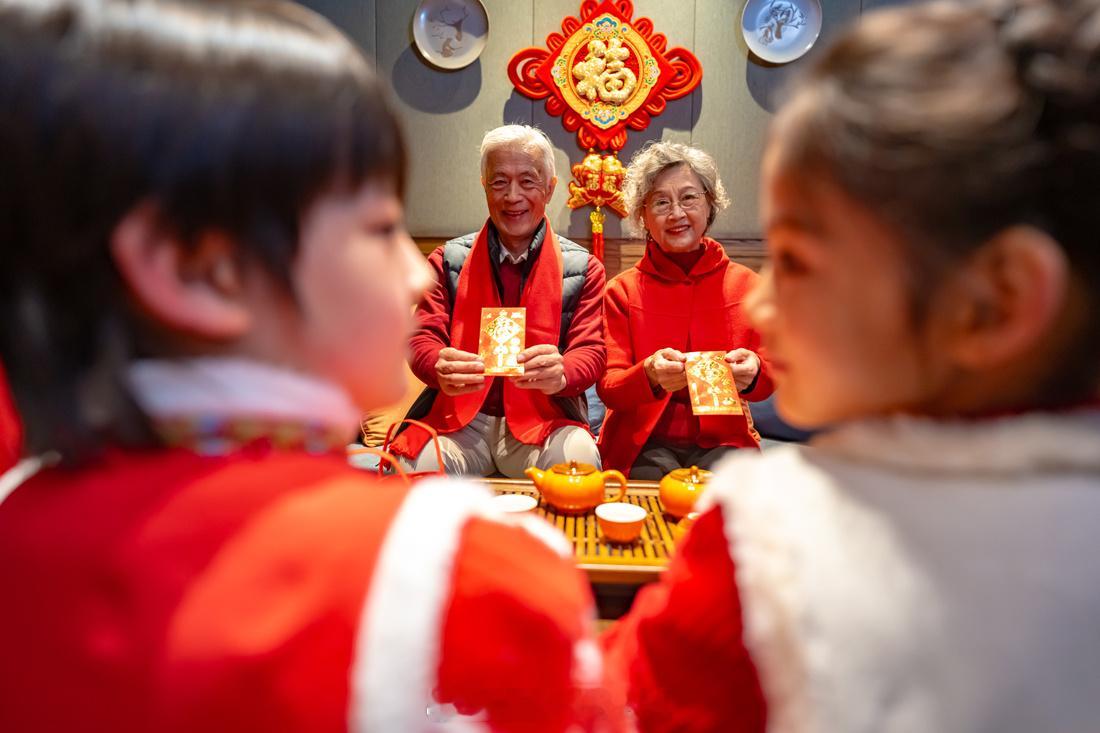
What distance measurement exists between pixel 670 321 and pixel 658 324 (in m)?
0.04

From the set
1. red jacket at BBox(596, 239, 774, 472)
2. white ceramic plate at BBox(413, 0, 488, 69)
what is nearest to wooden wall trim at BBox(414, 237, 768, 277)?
white ceramic plate at BBox(413, 0, 488, 69)

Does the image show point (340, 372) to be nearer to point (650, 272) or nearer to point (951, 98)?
point (951, 98)

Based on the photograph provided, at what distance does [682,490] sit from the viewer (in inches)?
53.7

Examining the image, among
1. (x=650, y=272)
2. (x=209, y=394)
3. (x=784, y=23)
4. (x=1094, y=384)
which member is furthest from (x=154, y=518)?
(x=784, y=23)

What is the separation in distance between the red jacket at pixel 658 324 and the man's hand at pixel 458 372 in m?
0.43

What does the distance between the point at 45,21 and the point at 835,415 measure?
24.5 inches

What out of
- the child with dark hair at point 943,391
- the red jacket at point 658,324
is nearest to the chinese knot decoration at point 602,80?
the red jacket at point 658,324

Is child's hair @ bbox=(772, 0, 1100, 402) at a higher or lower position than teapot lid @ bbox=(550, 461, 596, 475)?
higher

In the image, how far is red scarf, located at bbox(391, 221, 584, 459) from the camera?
202 cm

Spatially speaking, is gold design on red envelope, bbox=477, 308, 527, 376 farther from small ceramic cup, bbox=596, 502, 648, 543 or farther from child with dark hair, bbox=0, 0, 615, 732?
child with dark hair, bbox=0, 0, 615, 732

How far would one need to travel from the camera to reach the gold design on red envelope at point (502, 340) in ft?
5.76

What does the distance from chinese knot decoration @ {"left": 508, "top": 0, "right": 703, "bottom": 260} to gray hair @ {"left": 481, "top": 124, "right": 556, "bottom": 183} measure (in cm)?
110

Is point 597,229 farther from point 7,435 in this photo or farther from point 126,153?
point 126,153

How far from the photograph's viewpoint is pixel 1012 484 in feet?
1.43
